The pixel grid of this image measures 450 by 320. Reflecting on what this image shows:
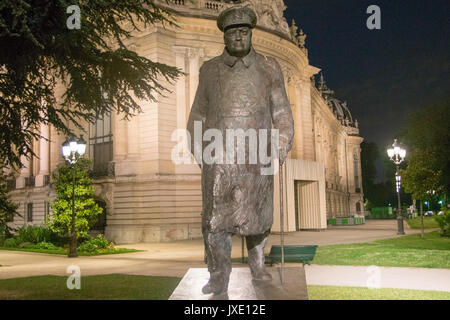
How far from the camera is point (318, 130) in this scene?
70812 mm

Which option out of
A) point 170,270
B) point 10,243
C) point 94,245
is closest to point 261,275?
point 170,270

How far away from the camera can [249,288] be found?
214 inches

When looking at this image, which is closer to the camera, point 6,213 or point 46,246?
point 6,213

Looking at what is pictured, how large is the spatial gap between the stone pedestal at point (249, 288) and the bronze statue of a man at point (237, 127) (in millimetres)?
150

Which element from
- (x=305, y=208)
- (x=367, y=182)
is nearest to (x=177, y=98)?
(x=305, y=208)

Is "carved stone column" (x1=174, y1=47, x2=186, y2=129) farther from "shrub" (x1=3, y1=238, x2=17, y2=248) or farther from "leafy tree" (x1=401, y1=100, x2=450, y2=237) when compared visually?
"leafy tree" (x1=401, y1=100, x2=450, y2=237)

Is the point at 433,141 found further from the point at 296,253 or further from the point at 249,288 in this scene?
the point at 249,288

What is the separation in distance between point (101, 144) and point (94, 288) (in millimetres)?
27162

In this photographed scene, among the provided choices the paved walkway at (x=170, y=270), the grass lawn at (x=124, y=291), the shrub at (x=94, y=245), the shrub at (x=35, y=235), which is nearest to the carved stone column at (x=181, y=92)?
the shrub at (x=35, y=235)

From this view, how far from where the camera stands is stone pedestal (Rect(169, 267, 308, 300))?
517 cm

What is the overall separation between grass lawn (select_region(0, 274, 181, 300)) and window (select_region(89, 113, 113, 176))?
23226 mm

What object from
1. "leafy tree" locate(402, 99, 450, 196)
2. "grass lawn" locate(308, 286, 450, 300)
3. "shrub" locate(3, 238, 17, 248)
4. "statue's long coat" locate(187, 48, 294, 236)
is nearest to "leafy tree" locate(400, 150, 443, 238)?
"leafy tree" locate(402, 99, 450, 196)
